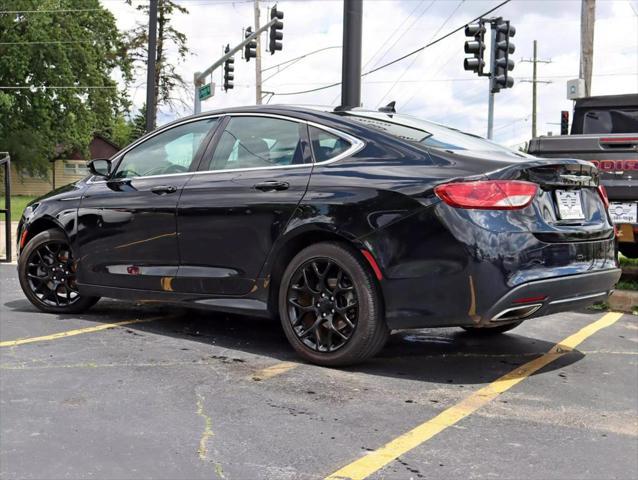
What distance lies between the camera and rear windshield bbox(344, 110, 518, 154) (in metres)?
4.33

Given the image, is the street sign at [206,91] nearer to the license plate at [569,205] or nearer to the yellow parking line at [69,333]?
the yellow parking line at [69,333]

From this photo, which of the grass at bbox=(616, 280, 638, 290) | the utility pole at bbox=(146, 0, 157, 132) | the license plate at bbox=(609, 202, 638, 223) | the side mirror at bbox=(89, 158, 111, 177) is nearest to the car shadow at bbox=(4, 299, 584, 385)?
the side mirror at bbox=(89, 158, 111, 177)

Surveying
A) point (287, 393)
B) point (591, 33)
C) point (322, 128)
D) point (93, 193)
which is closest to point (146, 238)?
point (93, 193)

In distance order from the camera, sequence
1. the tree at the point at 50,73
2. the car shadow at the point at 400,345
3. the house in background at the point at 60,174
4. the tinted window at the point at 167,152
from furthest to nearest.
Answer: the house in background at the point at 60,174
the tree at the point at 50,73
the tinted window at the point at 167,152
the car shadow at the point at 400,345

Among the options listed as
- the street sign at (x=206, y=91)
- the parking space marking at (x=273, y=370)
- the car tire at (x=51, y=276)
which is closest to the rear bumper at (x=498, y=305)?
the parking space marking at (x=273, y=370)

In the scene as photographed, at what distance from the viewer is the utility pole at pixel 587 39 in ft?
51.8

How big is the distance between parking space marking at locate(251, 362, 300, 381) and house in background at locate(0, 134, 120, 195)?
49421 millimetres

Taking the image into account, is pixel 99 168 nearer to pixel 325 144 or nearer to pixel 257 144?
pixel 257 144

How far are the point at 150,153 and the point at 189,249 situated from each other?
999 millimetres

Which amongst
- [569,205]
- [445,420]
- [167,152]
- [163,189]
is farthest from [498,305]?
[167,152]

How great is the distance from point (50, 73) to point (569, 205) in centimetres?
4031

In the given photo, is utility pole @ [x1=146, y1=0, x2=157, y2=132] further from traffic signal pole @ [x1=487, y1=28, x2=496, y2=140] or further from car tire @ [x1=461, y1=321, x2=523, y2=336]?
car tire @ [x1=461, y1=321, x2=523, y2=336]

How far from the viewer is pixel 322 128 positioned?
452 centimetres

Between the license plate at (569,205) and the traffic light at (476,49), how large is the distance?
11630 mm
